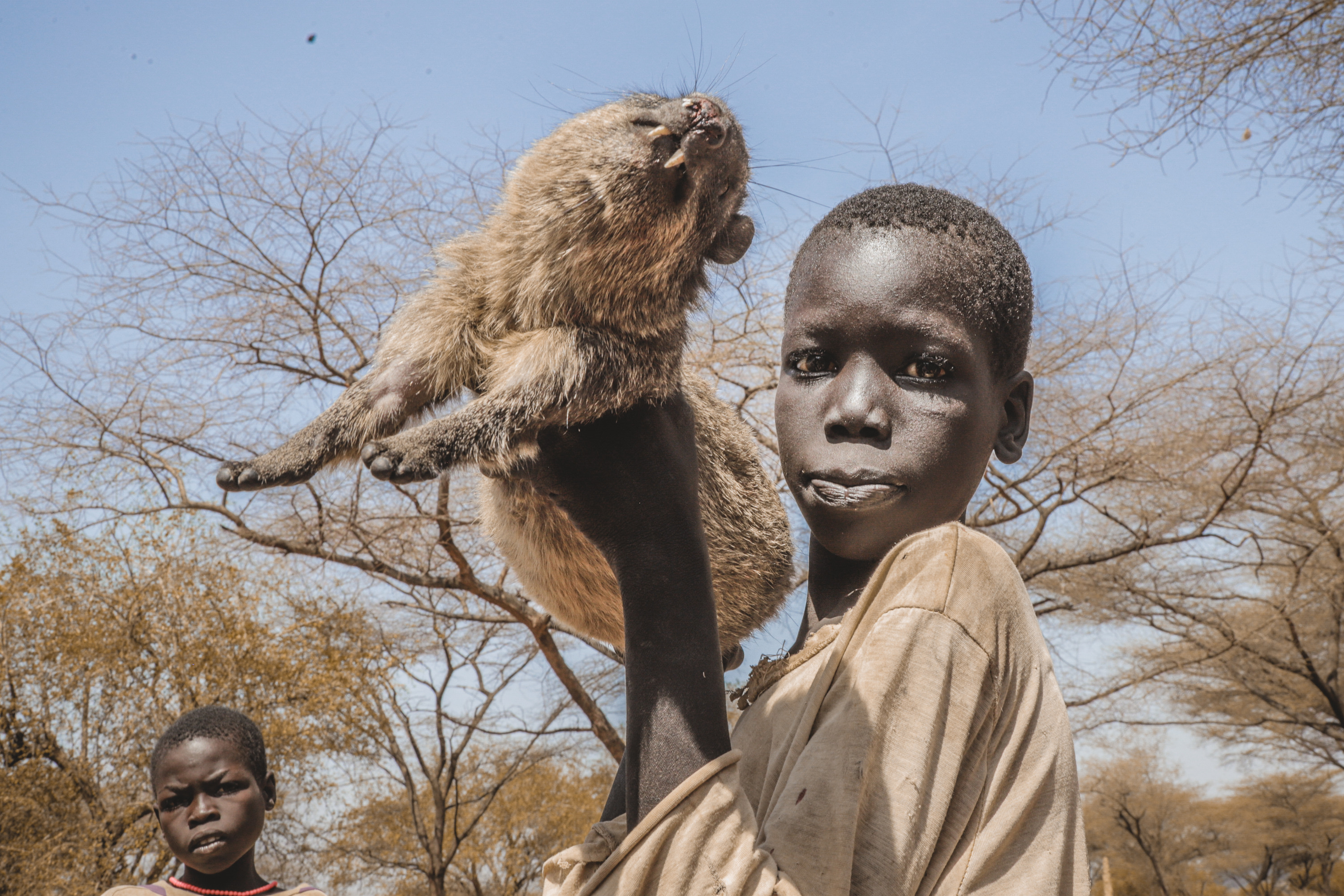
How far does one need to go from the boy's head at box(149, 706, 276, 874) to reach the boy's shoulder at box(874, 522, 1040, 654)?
3.06 m

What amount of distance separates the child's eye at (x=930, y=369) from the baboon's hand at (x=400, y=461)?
0.77m

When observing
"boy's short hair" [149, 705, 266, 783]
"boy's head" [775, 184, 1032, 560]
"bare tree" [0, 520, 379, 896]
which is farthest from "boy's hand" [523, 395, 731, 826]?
"bare tree" [0, 520, 379, 896]

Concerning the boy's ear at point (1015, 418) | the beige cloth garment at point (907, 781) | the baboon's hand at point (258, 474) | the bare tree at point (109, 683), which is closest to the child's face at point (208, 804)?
the baboon's hand at point (258, 474)

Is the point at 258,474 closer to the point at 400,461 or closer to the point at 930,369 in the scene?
the point at 400,461

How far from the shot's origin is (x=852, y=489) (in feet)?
4.47

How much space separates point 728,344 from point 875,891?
1033 cm

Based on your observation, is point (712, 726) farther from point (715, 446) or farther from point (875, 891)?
point (715, 446)

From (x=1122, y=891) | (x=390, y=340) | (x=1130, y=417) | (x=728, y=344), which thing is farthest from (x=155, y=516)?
(x=1122, y=891)

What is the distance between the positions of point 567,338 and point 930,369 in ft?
2.38

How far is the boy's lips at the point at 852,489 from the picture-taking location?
4.42 feet

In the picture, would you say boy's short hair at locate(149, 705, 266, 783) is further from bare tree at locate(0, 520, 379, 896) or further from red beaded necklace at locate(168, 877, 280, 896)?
bare tree at locate(0, 520, 379, 896)

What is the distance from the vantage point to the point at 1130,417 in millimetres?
11109

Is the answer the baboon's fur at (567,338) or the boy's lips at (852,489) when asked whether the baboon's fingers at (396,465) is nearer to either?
the baboon's fur at (567,338)

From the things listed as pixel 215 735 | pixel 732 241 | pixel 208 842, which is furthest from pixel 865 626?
pixel 215 735
